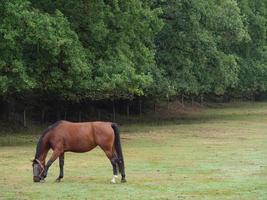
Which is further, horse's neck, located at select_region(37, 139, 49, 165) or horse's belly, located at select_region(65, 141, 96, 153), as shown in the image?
horse's belly, located at select_region(65, 141, 96, 153)

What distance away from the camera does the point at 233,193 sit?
1516 cm

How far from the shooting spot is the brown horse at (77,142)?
17.1 metres

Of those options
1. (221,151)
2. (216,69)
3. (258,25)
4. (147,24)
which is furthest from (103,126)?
(258,25)

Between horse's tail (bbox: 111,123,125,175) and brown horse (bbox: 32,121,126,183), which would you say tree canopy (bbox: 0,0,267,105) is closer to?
brown horse (bbox: 32,121,126,183)

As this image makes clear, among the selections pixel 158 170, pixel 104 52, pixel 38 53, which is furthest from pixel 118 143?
pixel 104 52

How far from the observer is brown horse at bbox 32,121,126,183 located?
1709cm

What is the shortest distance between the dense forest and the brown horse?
10.5 metres

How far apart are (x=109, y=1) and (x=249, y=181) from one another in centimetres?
1852

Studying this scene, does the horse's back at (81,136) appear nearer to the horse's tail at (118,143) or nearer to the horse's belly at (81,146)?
the horse's belly at (81,146)

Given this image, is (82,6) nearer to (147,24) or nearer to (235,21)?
(147,24)

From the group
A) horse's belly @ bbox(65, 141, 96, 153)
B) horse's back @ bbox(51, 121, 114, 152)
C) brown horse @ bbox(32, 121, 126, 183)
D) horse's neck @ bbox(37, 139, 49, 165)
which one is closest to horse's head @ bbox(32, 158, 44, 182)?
brown horse @ bbox(32, 121, 126, 183)

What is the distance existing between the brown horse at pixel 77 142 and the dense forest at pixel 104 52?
10.5m

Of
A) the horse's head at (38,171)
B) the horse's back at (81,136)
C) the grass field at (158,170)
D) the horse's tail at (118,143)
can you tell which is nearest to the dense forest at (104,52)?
the grass field at (158,170)

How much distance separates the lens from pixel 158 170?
800 inches
